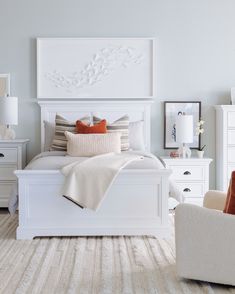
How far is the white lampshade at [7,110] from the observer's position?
223 inches

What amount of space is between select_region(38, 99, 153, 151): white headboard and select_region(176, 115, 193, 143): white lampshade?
55cm

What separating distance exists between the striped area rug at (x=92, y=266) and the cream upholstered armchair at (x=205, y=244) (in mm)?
100

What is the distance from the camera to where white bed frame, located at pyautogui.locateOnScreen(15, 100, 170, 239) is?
4.27m

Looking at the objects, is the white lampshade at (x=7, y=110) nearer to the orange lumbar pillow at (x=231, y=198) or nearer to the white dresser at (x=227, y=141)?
the white dresser at (x=227, y=141)

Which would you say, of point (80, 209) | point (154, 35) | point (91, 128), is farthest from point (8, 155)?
point (154, 35)

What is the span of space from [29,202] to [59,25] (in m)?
2.68

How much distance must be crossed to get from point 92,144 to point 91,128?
454 millimetres

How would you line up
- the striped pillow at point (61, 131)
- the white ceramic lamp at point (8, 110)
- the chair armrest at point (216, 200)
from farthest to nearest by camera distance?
the white ceramic lamp at point (8, 110), the striped pillow at point (61, 131), the chair armrest at point (216, 200)

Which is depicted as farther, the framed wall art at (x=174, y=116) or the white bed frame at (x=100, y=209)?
the framed wall art at (x=174, y=116)

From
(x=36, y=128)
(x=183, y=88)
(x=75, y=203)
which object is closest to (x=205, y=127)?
(x=183, y=88)

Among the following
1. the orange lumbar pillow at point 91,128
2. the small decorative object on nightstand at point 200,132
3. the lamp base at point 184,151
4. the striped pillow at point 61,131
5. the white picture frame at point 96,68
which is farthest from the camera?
the white picture frame at point 96,68

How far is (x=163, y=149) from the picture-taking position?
6.16m

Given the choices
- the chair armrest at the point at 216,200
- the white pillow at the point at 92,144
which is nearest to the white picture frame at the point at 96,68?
the white pillow at the point at 92,144

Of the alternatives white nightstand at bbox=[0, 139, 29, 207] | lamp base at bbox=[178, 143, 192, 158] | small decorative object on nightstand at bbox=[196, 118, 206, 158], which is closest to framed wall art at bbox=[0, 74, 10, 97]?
white nightstand at bbox=[0, 139, 29, 207]
